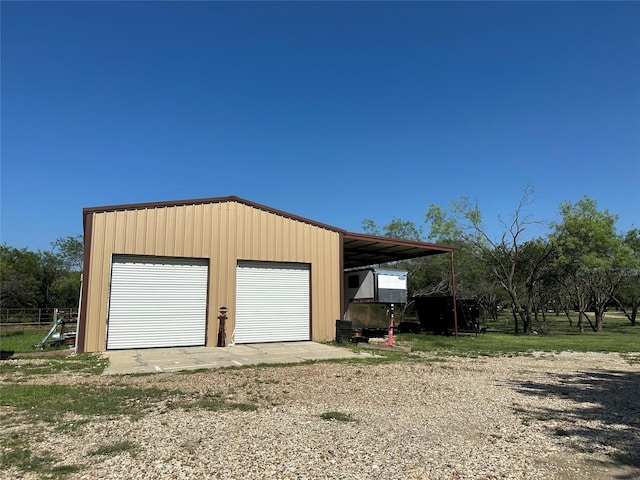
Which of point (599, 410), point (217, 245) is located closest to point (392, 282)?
Result: point (217, 245)

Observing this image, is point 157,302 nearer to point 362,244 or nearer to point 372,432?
point 362,244

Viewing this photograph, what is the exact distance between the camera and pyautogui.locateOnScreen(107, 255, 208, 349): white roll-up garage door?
13.4 m

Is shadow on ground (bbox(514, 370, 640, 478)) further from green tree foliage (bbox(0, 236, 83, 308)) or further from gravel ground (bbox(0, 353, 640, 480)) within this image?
green tree foliage (bbox(0, 236, 83, 308))

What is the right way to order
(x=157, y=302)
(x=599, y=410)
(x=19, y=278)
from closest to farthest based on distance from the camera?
(x=599, y=410) → (x=157, y=302) → (x=19, y=278)

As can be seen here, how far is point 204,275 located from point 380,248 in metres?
9.16

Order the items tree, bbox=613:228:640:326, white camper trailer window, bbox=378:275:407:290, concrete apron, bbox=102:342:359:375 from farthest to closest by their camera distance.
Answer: tree, bbox=613:228:640:326
white camper trailer window, bbox=378:275:407:290
concrete apron, bbox=102:342:359:375

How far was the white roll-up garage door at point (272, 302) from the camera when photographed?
15336mm

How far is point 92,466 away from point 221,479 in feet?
4.13

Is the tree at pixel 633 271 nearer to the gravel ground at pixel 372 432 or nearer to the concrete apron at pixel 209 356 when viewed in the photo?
the concrete apron at pixel 209 356

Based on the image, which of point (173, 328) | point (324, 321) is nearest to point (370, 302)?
point (324, 321)

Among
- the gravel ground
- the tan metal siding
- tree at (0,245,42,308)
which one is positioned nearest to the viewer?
the gravel ground

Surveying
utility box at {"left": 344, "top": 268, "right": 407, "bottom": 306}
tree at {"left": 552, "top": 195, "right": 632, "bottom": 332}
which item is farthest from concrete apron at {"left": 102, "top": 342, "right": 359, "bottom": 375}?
tree at {"left": 552, "top": 195, "right": 632, "bottom": 332}

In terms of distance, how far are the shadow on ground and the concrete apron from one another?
17.9 ft

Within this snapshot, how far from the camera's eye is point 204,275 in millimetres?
14719
